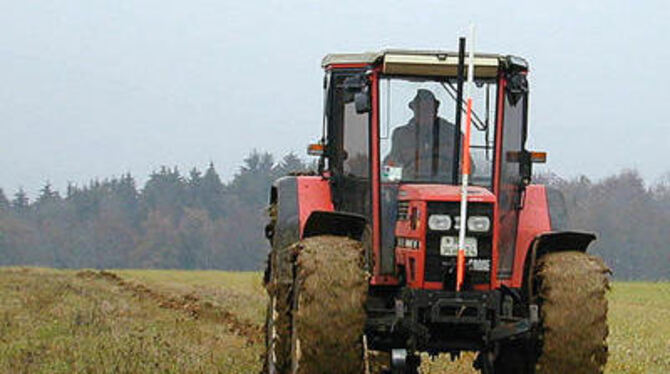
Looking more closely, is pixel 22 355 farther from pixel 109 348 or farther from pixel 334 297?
pixel 334 297

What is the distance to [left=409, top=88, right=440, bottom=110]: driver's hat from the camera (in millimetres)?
8297

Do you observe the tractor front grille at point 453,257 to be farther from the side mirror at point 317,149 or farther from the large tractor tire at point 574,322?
the side mirror at point 317,149

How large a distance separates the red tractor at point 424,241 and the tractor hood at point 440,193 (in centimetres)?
2

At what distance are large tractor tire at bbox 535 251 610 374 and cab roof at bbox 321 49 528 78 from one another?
1.77 meters

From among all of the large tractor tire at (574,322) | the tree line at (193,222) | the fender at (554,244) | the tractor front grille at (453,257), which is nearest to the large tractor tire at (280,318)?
the tractor front grille at (453,257)

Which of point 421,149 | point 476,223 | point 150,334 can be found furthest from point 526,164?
point 150,334

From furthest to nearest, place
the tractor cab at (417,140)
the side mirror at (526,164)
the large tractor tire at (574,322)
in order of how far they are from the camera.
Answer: the side mirror at (526,164), the tractor cab at (417,140), the large tractor tire at (574,322)

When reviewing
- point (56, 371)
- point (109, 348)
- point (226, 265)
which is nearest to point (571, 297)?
point (56, 371)

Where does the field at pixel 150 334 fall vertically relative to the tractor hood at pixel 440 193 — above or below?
below

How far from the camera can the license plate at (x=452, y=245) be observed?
7609mm

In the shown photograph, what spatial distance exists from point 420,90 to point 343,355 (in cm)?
246

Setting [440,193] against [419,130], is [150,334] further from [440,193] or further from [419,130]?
[440,193]

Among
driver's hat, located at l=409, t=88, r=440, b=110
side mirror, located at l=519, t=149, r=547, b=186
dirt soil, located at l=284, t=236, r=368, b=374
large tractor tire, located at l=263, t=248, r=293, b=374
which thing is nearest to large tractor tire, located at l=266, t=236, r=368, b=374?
dirt soil, located at l=284, t=236, r=368, b=374

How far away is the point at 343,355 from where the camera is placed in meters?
6.95
